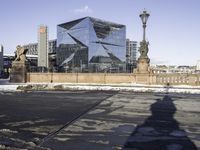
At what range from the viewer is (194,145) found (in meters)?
7.67

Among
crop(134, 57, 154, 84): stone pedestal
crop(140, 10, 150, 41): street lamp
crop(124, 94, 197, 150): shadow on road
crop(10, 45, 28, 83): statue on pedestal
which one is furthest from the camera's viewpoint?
crop(10, 45, 28, 83): statue on pedestal

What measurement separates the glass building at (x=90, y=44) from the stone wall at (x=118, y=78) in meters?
88.2

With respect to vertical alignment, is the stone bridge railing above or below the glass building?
below

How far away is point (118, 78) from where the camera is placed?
4259 centimetres

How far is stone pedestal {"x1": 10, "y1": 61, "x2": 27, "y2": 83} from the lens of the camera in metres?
43.9

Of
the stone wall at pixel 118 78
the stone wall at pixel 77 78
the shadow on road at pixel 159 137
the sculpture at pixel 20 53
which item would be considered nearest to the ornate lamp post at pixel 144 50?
the stone wall at pixel 118 78

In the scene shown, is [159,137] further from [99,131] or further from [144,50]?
[144,50]

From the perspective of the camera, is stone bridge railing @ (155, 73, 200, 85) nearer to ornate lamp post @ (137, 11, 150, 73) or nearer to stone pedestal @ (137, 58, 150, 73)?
stone pedestal @ (137, 58, 150, 73)

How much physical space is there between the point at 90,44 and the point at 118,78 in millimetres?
98177

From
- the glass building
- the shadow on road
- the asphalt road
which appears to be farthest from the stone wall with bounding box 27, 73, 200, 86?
the glass building

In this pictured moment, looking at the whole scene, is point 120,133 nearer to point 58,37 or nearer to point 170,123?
point 170,123

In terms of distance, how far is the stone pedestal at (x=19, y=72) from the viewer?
144 feet

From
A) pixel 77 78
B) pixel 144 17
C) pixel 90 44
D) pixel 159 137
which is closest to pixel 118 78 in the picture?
pixel 77 78

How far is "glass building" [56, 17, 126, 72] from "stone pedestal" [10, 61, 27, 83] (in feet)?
297
